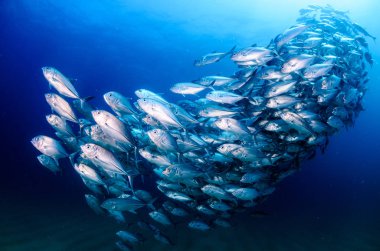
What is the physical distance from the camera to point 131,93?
38938mm

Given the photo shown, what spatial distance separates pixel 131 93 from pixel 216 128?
3426cm

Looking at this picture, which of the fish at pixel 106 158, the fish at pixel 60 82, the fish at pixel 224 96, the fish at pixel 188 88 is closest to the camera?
the fish at pixel 106 158

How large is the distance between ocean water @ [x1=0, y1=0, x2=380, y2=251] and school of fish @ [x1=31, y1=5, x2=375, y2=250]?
2239 mm

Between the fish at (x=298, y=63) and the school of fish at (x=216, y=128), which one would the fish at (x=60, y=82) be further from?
the fish at (x=298, y=63)

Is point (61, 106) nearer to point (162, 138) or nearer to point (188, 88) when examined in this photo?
point (162, 138)

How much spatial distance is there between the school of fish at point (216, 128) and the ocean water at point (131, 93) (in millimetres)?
2239

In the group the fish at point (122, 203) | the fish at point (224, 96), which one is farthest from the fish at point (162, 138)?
the fish at point (122, 203)

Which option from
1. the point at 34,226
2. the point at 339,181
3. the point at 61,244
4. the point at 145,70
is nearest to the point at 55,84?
the point at 61,244

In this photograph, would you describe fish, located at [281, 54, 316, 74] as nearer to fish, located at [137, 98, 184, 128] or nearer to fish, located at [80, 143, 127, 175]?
fish, located at [137, 98, 184, 128]

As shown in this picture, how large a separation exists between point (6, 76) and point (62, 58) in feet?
34.1

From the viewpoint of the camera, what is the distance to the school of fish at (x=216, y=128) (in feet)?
15.3

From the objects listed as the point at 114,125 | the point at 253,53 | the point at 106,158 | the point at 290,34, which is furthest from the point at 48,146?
the point at 290,34

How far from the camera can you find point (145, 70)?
34438 millimetres

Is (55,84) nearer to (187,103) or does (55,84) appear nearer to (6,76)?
(187,103)
